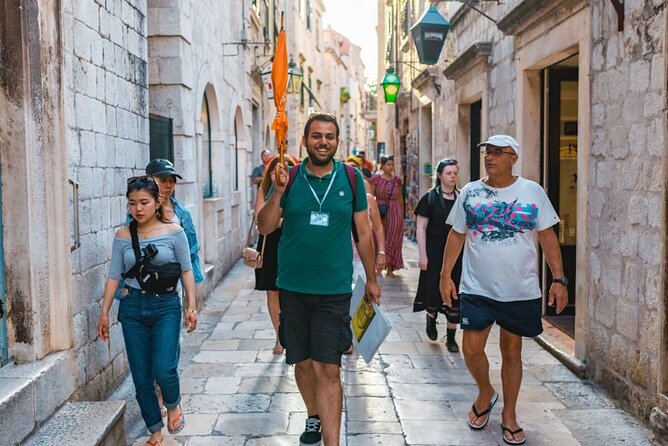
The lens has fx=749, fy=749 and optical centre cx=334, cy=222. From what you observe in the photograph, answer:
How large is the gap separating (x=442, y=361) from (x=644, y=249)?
207 cm

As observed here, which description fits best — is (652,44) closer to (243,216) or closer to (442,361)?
(442,361)

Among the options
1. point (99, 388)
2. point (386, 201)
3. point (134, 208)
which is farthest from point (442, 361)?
point (386, 201)

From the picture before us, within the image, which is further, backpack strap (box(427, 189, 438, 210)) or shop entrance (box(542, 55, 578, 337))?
shop entrance (box(542, 55, 578, 337))

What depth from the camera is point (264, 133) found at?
59.3 ft

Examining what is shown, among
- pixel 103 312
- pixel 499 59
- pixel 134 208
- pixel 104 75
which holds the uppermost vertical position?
pixel 499 59

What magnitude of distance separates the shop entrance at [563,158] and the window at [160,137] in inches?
151

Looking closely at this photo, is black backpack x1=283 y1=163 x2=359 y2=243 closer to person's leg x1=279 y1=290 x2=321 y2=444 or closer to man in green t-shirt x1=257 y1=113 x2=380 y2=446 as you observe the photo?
man in green t-shirt x1=257 y1=113 x2=380 y2=446

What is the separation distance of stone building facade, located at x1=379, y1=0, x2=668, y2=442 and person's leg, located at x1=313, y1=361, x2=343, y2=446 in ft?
6.14

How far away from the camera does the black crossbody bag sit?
4023 millimetres

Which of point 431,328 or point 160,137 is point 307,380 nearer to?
point 431,328

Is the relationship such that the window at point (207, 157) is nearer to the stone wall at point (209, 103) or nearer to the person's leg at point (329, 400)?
the stone wall at point (209, 103)

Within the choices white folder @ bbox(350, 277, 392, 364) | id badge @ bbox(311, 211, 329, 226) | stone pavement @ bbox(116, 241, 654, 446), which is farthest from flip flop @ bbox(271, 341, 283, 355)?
id badge @ bbox(311, 211, 329, 226)

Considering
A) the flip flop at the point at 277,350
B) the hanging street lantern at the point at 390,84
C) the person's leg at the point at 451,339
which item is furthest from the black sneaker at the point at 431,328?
the hanging street lantern at the point at 390,84

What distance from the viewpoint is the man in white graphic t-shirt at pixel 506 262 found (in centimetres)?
423
